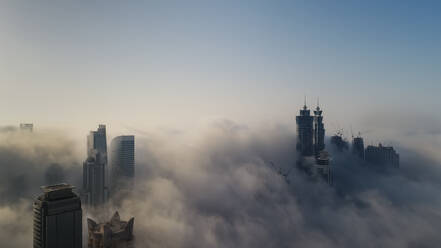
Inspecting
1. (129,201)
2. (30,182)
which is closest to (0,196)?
(30,182)

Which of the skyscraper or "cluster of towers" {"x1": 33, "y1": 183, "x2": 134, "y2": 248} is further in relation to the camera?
the skyscraper

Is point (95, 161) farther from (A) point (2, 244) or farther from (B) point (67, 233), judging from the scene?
(B) point (67, 233)

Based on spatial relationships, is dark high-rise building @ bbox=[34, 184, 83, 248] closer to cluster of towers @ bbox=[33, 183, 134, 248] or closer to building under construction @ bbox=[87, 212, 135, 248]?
cluster of towers @ bbox=[33, 183, 134, 248]

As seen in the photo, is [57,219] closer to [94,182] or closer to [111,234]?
[111,234]

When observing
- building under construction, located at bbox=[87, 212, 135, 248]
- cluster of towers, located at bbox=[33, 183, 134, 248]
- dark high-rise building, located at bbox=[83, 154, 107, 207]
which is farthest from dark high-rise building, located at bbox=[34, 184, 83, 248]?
dark high-rise building, located at bbox=[83, 154, 107, 207]

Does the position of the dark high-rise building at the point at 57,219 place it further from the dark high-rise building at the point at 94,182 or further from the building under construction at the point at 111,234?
the dark high-rise building at the point at 94,182

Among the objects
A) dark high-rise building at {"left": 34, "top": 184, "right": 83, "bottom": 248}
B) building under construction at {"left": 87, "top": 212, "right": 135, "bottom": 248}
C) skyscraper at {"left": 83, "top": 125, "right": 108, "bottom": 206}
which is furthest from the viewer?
skyscraper at {"left": 83, "top": 125, "right": 108, "bottom": 206}

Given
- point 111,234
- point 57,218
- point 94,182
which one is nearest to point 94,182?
point 94,182
